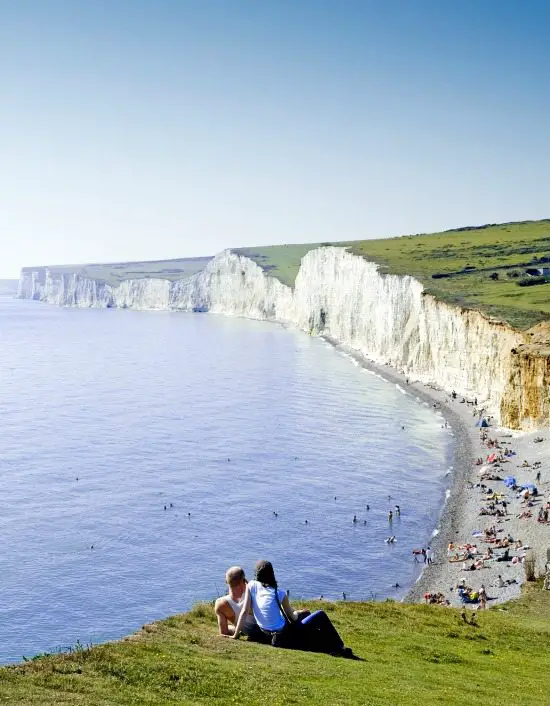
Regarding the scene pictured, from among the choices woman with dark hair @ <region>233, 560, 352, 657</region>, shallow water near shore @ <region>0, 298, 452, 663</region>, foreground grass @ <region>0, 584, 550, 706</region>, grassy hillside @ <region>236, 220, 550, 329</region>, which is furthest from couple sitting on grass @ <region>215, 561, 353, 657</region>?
grassy hillside @ <region>236, 220, 550, 329</region>

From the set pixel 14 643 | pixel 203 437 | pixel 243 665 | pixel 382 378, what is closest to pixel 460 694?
pixel 243 665

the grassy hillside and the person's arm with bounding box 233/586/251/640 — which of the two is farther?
the grassy hillside

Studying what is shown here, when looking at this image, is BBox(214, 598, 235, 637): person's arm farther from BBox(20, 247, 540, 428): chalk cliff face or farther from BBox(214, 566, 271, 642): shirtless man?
BBox(20, 247, 540, 428): chalk cliff face

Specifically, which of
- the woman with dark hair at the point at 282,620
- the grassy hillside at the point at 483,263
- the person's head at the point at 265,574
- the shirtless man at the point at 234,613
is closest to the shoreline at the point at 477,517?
the grassy hillside at the point at 483,263

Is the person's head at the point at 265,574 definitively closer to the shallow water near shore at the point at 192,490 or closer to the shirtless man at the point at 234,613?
the shirtless man at the point at 234,613

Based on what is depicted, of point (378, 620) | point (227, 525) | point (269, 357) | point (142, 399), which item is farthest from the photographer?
point (269, 357)

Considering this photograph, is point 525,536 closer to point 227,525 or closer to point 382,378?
point 227,525

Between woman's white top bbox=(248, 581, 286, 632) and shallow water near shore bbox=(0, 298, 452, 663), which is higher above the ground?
woman's white top bbox=(248, 581, 286, 632)
